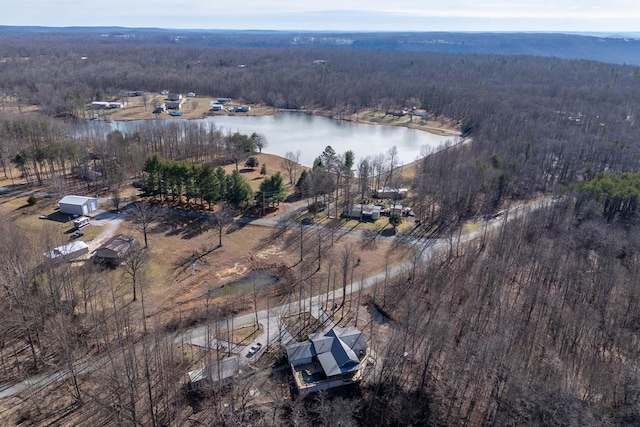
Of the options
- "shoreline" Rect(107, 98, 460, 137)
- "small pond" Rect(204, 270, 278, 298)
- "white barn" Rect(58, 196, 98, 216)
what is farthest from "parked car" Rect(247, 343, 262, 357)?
"shoreline" Rect(107, 98, 460, 137)

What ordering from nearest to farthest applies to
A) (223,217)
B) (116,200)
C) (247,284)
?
(247,284) → (223,217) → (116,200)

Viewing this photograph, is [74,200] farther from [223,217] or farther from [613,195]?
[613,195]

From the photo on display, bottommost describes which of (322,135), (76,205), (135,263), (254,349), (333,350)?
(254,349)

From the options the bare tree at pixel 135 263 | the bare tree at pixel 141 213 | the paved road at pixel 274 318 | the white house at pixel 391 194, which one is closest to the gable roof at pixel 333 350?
the paved road at pixel 274 318

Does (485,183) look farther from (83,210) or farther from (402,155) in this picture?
(83,210)

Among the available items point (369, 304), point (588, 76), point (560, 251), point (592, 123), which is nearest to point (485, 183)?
point (560, 251)

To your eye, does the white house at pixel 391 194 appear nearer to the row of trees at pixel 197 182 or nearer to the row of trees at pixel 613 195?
the row of trees at pixel 197 182

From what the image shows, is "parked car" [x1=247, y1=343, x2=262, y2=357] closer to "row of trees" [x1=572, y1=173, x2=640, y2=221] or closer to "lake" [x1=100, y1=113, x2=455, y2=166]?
"row of trees" [x1=572, y1=173, x2=640, y2=221]

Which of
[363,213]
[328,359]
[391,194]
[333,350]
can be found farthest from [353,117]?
Result: [328,359]
